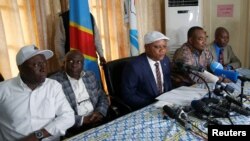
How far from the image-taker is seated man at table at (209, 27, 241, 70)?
3230mm

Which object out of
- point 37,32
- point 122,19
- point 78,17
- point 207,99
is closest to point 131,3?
point 122,19

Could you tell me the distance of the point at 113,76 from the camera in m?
2.33

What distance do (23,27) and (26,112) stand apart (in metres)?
1.28

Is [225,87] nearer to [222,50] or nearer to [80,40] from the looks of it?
[80,40]

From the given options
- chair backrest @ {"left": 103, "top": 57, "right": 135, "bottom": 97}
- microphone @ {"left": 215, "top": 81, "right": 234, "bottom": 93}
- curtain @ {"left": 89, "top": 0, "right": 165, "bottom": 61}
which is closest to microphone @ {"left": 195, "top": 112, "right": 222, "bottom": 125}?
microphone @ {"left": 215, "top": 81, "right": 234, "bottom": 93}

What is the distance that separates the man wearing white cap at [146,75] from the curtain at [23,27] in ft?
3.46

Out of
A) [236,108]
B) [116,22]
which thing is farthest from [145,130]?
[116,22]

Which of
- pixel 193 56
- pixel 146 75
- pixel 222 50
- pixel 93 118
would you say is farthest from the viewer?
pixel 222 50

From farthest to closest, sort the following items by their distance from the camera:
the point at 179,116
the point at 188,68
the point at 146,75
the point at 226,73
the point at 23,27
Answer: the point at 23,27
the point at 146,75
the point at 226,73
the point at 188,68
the point at 179,116

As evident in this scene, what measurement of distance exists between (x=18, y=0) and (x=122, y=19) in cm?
146

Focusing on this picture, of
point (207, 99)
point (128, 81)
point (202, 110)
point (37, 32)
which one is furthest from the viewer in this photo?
point (37, 32)

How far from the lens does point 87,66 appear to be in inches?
112

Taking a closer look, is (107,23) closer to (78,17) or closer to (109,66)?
(78,17)

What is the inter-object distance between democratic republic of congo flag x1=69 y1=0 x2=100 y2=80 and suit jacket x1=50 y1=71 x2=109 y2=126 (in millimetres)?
581
